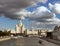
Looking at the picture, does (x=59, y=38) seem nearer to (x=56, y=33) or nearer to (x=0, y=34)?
(x=56, y=33)

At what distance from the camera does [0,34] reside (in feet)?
555

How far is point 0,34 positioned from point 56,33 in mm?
76315

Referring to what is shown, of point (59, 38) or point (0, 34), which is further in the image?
point (0, 34)

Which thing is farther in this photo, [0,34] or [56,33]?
[0,34]

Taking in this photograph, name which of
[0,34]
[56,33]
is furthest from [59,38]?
[0,34]

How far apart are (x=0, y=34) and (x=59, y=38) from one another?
78.1 metres

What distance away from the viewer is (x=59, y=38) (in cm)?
10400

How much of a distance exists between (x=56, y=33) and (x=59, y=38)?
3.34 meters
